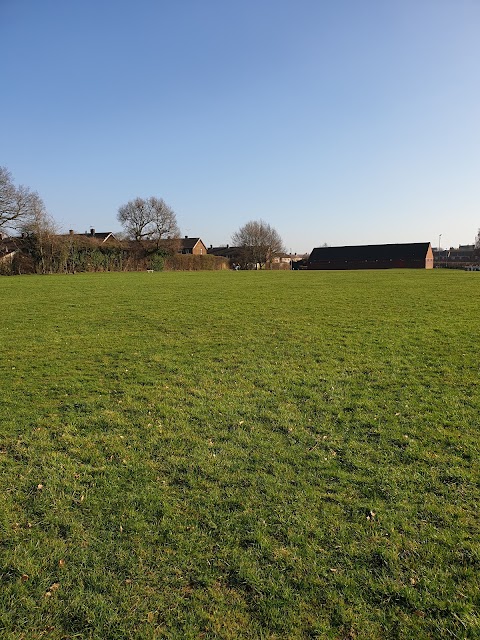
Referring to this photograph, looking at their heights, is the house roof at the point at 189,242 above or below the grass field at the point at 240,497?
above

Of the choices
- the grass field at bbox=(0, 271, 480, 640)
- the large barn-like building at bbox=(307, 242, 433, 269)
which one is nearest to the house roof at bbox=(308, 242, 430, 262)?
the large barn-like building at bbox=(307, 242, 433, 269)

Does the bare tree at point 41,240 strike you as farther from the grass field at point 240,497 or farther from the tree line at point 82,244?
the grass field at point 240,497

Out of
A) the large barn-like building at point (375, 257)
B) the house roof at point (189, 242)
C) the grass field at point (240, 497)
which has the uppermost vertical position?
the house roof at point (189, 242)

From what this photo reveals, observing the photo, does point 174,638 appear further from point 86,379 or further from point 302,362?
Result: point 302,362

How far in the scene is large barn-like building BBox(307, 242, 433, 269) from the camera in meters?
93.1

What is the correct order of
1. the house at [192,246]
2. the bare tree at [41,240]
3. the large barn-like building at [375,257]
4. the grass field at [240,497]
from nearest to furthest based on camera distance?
the grass field at [240,497] < the bare tree at [41,240] < the large barn-like building at [375,257] < the house at [192,246]

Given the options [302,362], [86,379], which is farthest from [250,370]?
[86,379]

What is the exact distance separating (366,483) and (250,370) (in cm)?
414

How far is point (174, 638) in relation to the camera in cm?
248

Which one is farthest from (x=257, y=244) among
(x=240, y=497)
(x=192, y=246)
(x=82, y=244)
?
(x=240, y=497)

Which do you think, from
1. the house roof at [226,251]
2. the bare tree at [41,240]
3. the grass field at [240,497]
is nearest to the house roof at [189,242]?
the house roof at [226,251]

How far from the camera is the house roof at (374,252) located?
93750 millimetres

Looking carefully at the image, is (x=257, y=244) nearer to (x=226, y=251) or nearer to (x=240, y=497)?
(x=226, y=251)

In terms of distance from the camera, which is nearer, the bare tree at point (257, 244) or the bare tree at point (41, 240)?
the bare tree at point (41, 240)
